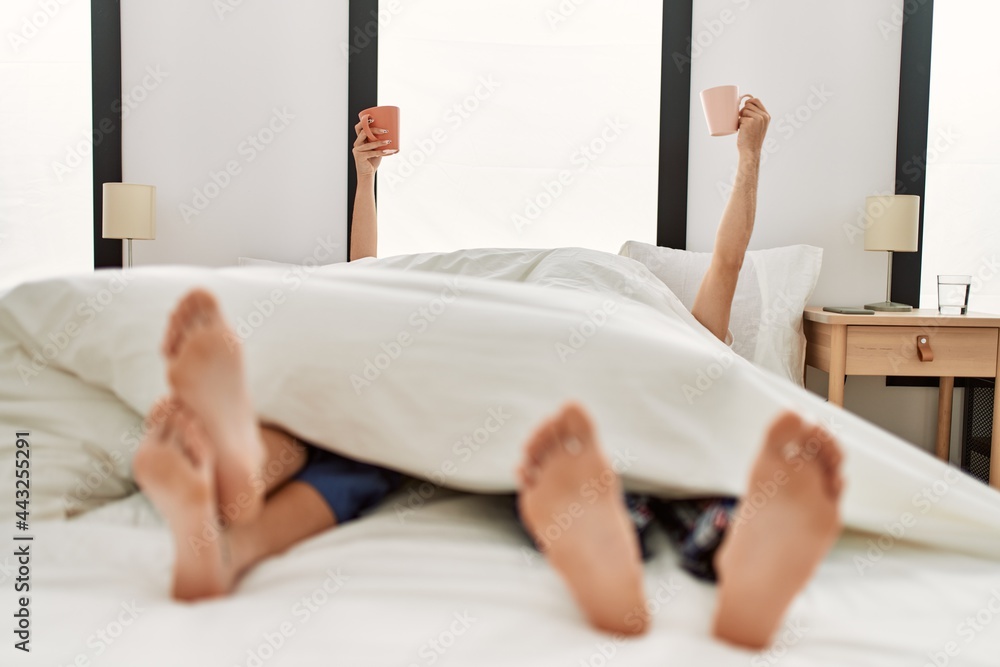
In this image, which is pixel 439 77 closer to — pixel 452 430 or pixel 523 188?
pixel 523 188

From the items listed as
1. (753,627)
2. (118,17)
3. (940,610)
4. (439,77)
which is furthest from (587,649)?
(118,17)

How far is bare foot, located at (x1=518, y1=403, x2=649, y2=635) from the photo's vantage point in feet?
1.21

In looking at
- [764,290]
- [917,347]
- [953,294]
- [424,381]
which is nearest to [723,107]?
[764,290]

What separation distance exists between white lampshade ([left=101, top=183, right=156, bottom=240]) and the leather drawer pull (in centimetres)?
188

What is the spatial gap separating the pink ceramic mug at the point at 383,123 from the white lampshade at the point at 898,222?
4.28ft

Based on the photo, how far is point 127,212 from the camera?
1.60 meters

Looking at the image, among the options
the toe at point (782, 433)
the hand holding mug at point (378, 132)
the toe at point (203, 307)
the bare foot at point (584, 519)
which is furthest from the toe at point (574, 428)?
the hand holding mug at point (378, 132)

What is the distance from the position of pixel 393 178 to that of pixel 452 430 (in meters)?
1.59

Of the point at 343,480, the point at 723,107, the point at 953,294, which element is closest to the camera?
the point at 343,480

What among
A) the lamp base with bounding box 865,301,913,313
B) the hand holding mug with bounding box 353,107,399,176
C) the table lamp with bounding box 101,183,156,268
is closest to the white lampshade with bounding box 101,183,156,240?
the table lamp with bounding box 101,183,156,268

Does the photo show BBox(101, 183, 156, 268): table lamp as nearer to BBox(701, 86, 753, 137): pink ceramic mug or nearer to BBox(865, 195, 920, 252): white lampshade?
BBox(701, 86, 753, 137): pink ceramic mug

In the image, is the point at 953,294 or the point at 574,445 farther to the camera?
the point at 953,294

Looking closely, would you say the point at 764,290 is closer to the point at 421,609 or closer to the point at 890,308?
the point at 890,308

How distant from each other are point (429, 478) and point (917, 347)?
60.0 inches
